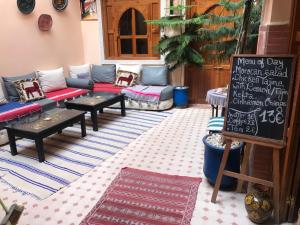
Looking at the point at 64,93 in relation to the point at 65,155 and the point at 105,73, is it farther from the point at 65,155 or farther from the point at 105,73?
the point at 65,155

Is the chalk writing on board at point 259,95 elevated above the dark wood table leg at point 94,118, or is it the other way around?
the chalk writing on board at point 259,95

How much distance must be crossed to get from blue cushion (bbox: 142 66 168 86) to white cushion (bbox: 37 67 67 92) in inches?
63.9

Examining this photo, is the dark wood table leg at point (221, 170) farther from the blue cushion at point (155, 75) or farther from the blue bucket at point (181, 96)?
the blue cushion at point (155, 75)

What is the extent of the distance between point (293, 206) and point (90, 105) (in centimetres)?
286

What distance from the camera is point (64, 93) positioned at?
467cm

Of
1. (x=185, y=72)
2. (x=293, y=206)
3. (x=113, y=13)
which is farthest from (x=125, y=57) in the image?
(x=293, y=206)

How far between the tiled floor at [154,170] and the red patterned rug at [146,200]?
8 centimetres

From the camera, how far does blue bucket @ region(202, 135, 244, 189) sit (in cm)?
227

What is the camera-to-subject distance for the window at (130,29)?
5285 millimetres

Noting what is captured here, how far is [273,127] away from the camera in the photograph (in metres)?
1.86

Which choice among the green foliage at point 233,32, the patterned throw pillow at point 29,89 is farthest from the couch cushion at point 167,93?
the patterned throw pillow at point 29,89

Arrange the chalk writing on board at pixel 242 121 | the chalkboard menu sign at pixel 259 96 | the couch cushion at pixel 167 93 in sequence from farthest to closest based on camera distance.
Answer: the couch cushion at pixel 167 93
the chalk writing on board at pixel 242 121
the chalkboard menu sign at pixel 259 96

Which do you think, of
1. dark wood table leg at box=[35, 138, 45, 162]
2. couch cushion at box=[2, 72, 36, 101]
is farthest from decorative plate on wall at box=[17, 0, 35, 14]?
dark wood table leg at box=[35, 138, 45, 162]

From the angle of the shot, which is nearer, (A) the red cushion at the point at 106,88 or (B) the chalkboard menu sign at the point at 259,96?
(B) the chalkboard menu sign at the point at 259,96
